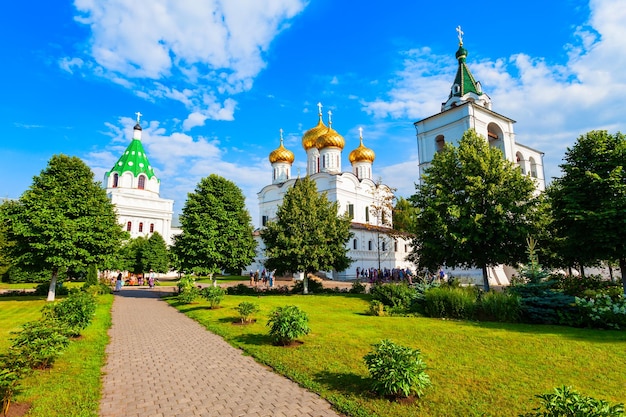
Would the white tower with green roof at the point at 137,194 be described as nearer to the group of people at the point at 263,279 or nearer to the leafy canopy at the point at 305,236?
the group of people at the point at 263,279

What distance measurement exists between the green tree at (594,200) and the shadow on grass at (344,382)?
43.7 feet

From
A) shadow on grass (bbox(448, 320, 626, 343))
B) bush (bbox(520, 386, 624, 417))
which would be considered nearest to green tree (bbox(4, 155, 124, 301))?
shadow on grass (bbox(448, 320, 626, 343))

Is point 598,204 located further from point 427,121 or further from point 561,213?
point 427,121

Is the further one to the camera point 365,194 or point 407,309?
point 365,194

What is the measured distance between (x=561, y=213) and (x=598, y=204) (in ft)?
4.59

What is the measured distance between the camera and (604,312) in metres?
10.6

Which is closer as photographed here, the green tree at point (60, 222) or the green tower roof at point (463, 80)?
the green tree at point (60, 222)

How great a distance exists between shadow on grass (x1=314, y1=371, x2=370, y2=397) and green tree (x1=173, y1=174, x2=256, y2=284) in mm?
17453

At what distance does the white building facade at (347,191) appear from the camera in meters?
42.3

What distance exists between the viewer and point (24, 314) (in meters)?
15.7

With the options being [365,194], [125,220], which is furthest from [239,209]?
[125,220]

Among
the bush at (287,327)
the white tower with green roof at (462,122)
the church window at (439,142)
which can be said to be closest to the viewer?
the bush at (287,327)

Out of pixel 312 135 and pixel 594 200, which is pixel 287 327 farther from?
pixel 312 135

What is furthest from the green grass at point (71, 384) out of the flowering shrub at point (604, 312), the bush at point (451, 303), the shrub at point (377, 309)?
the flowering shrub at point (604, 312)
